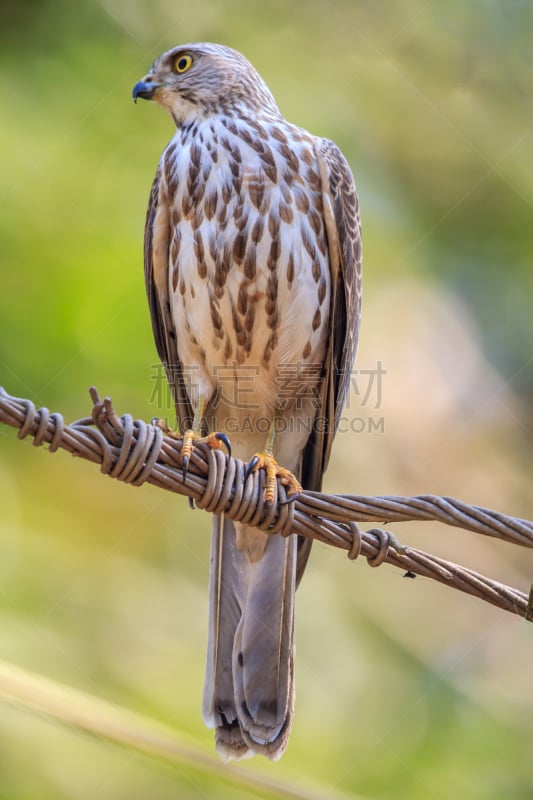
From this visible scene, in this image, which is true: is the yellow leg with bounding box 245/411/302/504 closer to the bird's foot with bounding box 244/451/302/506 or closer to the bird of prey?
the bird's foot with bounding box 244/451/302/506

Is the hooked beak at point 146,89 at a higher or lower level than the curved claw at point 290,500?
higher

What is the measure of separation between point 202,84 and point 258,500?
230 cm

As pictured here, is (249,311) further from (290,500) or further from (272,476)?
(290,500)

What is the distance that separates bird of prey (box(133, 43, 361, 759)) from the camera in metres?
3.73

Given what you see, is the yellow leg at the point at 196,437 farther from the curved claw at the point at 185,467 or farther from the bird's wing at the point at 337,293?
the bird's wing at the point at 337,293

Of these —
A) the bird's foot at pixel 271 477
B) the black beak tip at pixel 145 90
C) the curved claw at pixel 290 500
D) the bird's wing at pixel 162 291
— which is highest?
the black beak tip at pixel 145 90

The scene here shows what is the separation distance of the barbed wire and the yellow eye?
226cm

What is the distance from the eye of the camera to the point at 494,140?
607 centimetres

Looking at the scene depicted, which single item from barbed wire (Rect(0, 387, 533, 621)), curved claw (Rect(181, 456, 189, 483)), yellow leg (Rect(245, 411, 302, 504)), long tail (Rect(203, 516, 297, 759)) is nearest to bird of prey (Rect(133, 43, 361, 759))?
Result: long tail (Rect(203, 516, 297, 759))

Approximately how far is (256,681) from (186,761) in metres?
1.15

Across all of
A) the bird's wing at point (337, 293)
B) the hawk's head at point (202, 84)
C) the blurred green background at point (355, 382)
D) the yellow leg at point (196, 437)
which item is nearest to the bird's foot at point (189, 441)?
the yellow leg at point (196, 437)

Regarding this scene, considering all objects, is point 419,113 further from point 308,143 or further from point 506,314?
point 308,143

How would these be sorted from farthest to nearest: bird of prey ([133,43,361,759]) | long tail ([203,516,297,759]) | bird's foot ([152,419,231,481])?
bird of prey ([133,43,361,759]) < long tail ([203,516,297,759]) < bird's foot ([152,419,231,481])

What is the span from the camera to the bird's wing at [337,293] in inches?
159
